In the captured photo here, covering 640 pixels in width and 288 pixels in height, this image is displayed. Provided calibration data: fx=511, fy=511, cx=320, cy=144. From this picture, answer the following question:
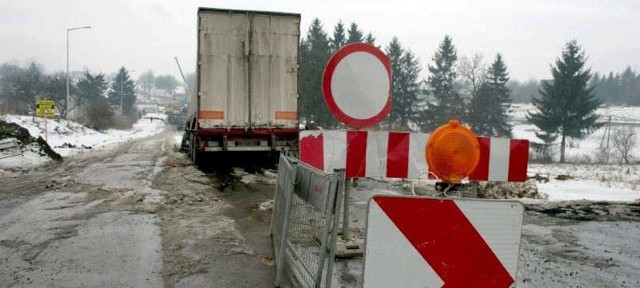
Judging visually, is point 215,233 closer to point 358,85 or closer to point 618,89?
point 358,85

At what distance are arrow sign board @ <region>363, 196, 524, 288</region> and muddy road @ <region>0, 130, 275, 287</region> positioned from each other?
2366mm

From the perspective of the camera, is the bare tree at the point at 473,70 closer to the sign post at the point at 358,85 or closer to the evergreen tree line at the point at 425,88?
the evergreen tree line at the point at 425,88

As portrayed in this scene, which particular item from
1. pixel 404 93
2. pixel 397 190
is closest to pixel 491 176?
pixel 397 190

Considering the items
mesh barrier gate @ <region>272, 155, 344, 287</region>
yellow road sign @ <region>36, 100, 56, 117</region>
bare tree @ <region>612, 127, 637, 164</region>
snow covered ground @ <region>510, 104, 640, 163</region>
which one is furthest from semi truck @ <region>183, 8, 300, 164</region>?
bare tree @ <region>612, 127, 637, 164</region>

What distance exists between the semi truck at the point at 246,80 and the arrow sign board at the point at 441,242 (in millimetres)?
11710

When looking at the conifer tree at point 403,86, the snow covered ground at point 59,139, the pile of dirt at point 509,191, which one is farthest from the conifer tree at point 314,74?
the pile of dirt at point 509,191

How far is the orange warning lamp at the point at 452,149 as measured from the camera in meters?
2.97

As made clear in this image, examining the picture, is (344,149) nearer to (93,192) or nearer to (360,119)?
(360,119)

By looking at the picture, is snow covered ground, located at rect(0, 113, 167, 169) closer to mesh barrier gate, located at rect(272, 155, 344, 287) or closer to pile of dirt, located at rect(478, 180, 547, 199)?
pile of dirt, located at rect(478, 180, 547, 199)

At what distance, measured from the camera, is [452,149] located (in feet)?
9.77

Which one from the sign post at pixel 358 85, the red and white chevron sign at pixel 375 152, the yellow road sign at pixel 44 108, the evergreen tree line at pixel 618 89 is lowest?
the yellow road sign at pixel 44 108

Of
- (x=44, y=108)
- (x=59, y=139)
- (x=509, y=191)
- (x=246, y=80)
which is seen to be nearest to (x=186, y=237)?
(x=246, y=80)

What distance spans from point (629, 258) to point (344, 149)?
173 inches

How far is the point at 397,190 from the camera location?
1262 cm
